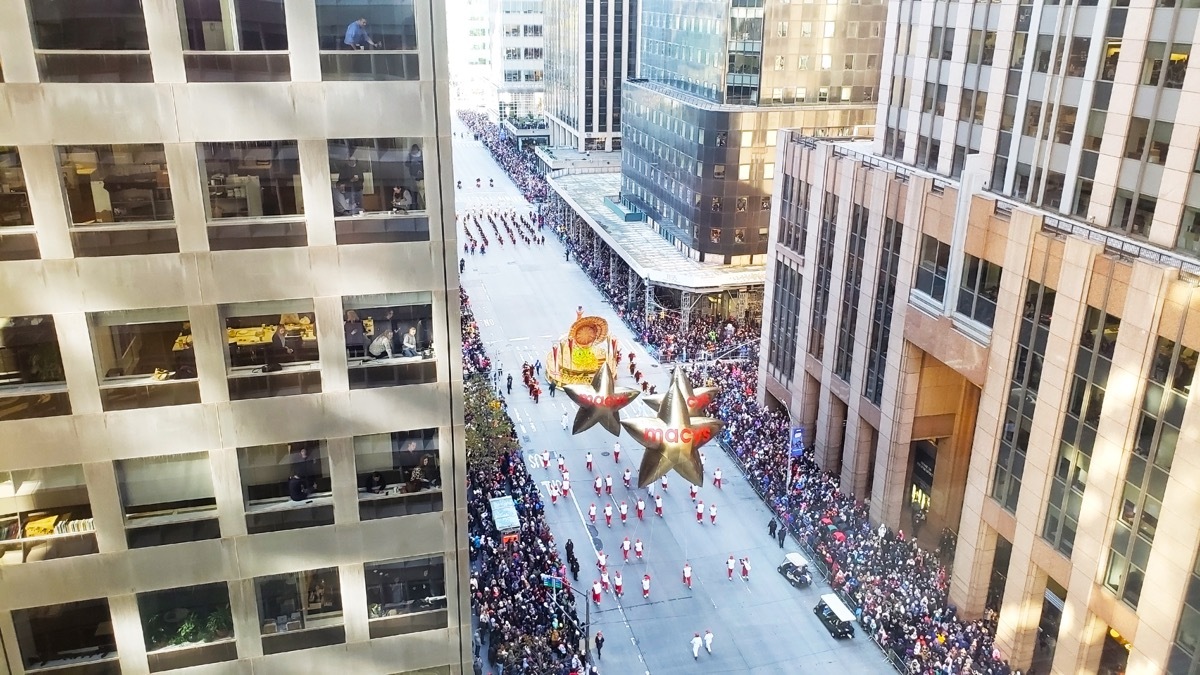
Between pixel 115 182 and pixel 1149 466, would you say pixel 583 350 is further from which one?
pixel 115 182

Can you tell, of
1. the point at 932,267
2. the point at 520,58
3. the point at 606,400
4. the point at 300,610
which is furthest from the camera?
the point at 520,58

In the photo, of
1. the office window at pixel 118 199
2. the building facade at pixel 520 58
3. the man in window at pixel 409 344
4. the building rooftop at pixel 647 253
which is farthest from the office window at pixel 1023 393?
the building facade at pixel 520 58

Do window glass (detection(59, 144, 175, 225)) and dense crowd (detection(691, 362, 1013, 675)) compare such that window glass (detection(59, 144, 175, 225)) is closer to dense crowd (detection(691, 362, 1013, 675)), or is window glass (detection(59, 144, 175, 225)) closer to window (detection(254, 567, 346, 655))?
window (detection(254, 567, 346, 655))

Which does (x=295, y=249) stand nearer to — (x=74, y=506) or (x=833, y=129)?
(x=74, y=506)

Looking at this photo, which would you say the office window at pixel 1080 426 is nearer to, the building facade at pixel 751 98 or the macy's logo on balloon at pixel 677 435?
the macy's logo on balloon at pixel 677 435

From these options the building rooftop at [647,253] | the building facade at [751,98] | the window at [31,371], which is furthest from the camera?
the building rooftop at [647,253]

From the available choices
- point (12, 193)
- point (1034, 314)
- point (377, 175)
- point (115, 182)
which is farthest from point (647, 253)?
point (12, 193)

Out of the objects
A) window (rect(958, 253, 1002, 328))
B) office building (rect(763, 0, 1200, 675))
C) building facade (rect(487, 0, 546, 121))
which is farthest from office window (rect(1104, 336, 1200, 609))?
building facade (rect(487, 0, 546, 121))
